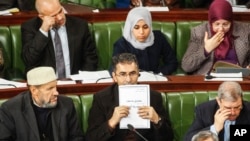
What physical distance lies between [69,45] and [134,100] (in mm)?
1194

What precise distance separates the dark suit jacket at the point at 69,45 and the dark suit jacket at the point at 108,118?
83cm

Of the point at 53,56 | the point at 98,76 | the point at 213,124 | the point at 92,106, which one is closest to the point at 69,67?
the point at 53,56

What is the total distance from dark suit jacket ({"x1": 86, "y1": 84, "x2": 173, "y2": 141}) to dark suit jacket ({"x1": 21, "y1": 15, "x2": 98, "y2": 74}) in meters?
0.83

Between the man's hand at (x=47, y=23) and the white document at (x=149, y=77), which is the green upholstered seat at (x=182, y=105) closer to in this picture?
the white document at (x=149, y=77)

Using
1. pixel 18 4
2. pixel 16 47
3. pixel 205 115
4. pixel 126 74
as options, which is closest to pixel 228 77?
pixel 205 115

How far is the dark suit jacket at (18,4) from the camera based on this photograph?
586 centimetres

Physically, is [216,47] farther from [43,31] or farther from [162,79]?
[43,31]

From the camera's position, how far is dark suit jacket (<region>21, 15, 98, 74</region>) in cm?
499

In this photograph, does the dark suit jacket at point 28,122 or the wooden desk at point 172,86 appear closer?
the dark suit jacket at point 28,122

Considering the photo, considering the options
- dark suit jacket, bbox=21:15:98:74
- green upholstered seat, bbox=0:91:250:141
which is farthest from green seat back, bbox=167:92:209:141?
dark suit jacket, bbox=21:15:98:74

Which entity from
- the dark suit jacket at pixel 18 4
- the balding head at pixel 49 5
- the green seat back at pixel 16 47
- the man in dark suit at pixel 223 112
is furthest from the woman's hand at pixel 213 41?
the dark suit jacket at pixel 18 4

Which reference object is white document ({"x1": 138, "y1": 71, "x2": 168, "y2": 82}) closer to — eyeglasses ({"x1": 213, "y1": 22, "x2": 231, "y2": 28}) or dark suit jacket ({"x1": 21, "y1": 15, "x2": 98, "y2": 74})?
dark suit jacket ({"x1": 21, "y1": 15, "x2": 98, "y2": 74})

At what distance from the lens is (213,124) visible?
422 centimetres

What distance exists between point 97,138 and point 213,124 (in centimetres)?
63
